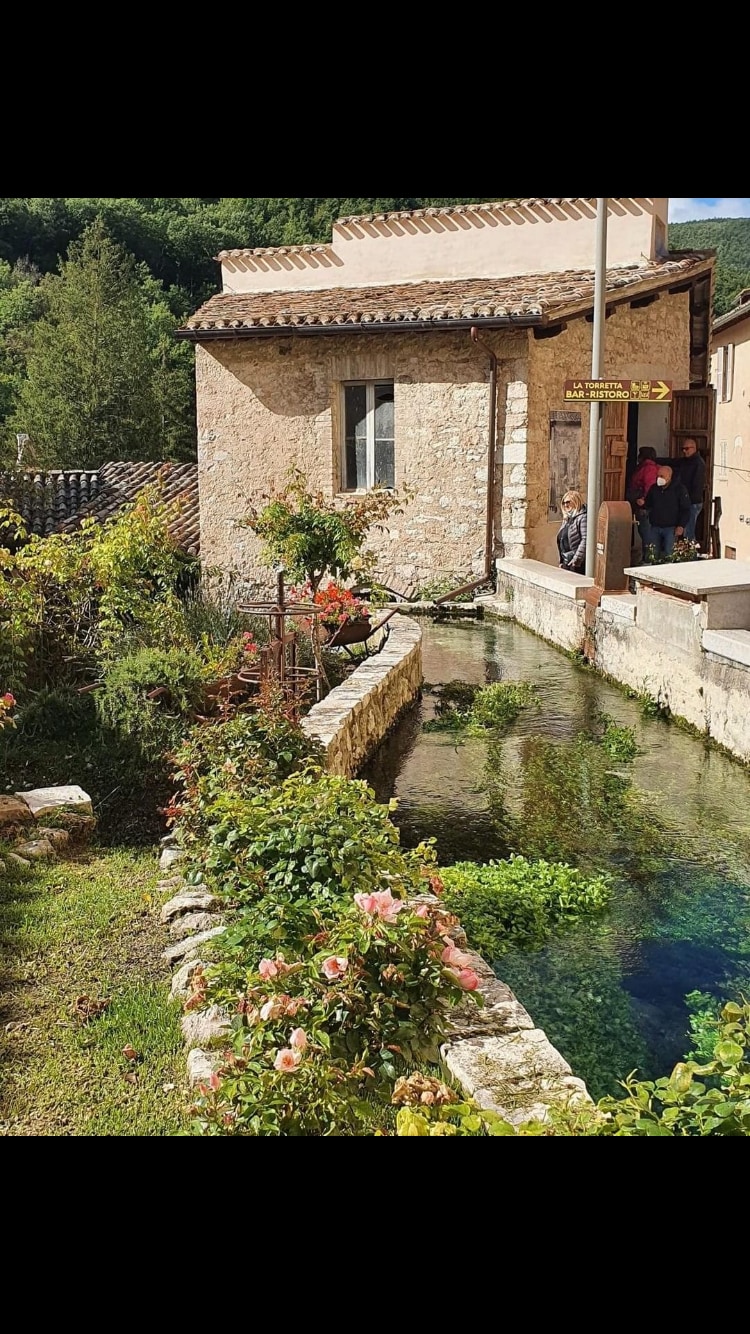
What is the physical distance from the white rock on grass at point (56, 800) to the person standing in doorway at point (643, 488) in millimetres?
8726

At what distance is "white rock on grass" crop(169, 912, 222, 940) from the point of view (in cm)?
403

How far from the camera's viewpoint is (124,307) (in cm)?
3020

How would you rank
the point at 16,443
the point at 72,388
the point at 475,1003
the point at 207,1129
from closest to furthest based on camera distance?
the point at 207,1129 → the point at 475,1003 → the point at 16,443 → the point at 72,388

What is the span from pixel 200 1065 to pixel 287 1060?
581 millimetres

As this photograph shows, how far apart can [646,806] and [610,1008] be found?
2.19 m

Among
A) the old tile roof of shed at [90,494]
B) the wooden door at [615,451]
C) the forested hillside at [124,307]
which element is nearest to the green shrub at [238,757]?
the wooden door at [615,451]

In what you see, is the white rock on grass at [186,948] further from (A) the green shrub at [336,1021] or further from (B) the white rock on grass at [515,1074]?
(B) the white rock on grass at [515,1074]

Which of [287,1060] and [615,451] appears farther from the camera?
[615,451]

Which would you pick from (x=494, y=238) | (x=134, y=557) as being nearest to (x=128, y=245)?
(x=494, y=238)

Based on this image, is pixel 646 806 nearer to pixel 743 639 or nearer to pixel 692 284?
pixel 743 639

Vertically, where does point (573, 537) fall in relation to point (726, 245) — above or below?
below

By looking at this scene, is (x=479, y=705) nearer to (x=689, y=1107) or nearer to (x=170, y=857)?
(x=170, y=857)

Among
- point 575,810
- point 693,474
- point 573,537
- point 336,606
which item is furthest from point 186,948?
point 693,474

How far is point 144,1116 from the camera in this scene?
295cm
